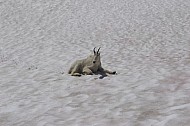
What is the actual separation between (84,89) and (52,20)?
852 inches

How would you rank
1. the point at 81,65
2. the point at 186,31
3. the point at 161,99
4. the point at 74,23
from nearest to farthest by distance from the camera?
the point at 161,99
the point at 81,65
the point at 186,31
the point at 74,23

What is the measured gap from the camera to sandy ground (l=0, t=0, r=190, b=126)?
24.6 ft

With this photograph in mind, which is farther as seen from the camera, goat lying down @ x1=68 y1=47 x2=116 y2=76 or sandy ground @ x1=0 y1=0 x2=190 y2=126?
goat lying down @ x1=68 y1=47 x2=116 y2=76

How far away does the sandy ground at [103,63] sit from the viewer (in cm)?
749

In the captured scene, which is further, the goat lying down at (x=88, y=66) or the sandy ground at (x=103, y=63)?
the goat lying down at (x=88, y=66)

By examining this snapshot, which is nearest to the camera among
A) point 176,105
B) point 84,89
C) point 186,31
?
point 176,105

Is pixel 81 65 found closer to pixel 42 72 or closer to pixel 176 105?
pixel 42 72

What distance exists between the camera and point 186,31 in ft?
81.5

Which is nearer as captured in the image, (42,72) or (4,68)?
(42,72)

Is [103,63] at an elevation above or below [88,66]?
below

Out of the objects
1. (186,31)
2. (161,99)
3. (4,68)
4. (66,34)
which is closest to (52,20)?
(66,34)

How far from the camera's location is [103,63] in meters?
14.9

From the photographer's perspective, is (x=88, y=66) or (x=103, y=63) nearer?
(x=88, y=66)

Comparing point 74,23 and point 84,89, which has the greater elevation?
point 74,23
